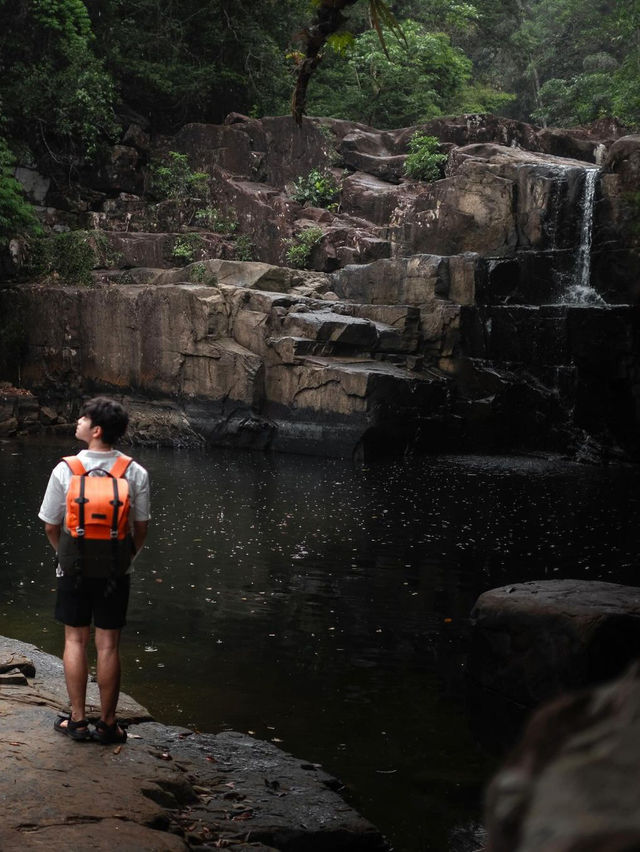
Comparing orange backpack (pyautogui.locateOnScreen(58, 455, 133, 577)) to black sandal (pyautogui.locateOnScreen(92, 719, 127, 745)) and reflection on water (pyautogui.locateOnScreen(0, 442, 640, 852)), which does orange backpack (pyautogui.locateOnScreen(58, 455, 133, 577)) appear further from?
reflection on water (pyautogui.locateOnScreen(0, 442, 640, 852))

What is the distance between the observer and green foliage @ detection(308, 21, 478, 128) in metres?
35.8

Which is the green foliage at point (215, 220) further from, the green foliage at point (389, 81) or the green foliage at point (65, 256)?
the green foliage at point (389, 81)

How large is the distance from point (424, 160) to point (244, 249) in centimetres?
603

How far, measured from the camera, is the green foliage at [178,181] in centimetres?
3112

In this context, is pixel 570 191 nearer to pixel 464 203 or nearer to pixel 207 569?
pixel 464 203

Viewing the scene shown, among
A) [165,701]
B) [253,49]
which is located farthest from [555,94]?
[165,701]

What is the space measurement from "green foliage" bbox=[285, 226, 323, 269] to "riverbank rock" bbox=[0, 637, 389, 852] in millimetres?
23049

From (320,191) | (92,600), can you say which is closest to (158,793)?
(92,600)

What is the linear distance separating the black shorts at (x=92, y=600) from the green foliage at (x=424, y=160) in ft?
86.0

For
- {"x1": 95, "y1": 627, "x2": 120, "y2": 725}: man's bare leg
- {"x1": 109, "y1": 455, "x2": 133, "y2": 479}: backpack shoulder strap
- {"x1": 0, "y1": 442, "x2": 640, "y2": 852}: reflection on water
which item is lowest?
{"x1": 0, "y1": 442, "x2": 640, "y2": 852}: reflection on water

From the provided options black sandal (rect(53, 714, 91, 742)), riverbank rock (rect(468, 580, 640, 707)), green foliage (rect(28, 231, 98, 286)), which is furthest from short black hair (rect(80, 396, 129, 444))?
green foliage (rect(28, 231, 98, 286))

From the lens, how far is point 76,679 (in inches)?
195

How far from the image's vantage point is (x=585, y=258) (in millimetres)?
24438

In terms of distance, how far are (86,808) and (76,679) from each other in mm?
944
